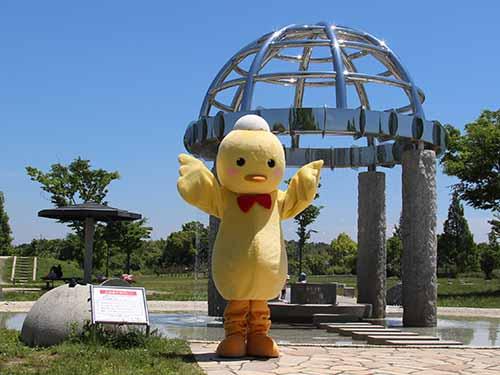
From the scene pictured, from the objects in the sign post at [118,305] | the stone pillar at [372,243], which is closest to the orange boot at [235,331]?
the sign post at [118,305]

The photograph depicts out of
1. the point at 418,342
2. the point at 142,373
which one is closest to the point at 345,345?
the point at 418,342

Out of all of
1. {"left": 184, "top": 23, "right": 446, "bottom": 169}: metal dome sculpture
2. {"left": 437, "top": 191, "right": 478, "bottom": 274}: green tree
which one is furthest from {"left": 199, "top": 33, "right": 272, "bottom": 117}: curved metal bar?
{"left": 437, "top": 191, "right": 478, "bottom": 274}: green tree

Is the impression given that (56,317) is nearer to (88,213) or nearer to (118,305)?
(118,305)

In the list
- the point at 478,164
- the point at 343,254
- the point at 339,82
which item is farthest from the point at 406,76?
the point at 343,254

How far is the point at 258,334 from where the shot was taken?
836 cm

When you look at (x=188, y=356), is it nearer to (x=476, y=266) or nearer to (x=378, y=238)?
(x=378, y=238)

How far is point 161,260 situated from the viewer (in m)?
59.2

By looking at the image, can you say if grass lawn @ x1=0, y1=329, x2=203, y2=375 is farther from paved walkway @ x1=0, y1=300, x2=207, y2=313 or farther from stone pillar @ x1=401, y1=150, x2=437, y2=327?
paved walkway @ x1=0, y1=300, x2=207, y2=313

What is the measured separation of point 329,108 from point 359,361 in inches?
189

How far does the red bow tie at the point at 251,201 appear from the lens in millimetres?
8359

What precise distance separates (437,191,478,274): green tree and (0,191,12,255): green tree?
3301 centimetres

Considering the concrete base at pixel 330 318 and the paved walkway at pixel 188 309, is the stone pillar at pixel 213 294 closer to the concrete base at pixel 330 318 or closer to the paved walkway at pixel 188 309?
the concrete base at pixel 330 318

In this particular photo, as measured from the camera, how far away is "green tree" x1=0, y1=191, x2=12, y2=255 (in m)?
53.1

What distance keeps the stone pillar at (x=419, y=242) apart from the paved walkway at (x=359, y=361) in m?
3.44
